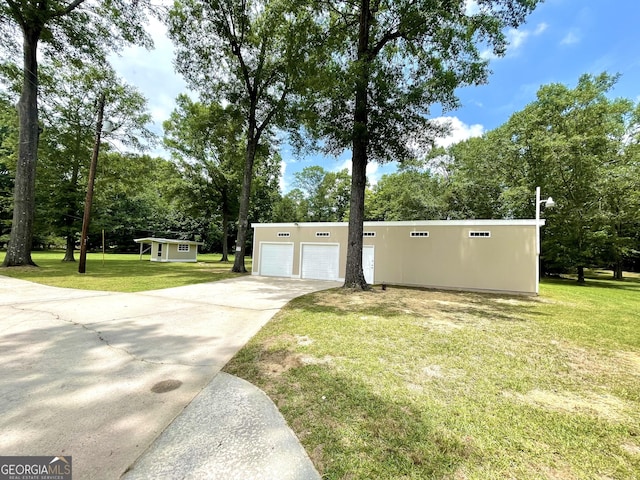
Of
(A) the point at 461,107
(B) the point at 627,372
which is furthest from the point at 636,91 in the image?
(B) the point at 627,372

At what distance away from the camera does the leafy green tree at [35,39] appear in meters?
11.9

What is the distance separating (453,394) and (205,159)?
83.6 ft

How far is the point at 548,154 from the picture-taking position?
16.7 meters

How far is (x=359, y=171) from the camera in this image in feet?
33.1

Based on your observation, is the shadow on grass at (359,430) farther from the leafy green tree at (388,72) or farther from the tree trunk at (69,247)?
the tree trunk at (69,247)

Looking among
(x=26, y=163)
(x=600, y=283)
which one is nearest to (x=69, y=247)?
(x=26, y=163)

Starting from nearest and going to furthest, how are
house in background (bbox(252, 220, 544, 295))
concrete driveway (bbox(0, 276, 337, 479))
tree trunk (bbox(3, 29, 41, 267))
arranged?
1. concrete driveway (bbox(0, 276, 337, 479))
2. house in background (bbox(252, 220, 544, 295))
3. tree trunk (bbox(3, 29, 41, 267))

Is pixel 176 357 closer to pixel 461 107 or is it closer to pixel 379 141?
pixel 379 141

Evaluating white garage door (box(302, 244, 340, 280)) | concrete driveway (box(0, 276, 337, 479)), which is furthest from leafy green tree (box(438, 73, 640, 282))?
concrete driveway (box(0, 276, 337, 479))

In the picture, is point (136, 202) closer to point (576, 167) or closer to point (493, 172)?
point (493, 172)

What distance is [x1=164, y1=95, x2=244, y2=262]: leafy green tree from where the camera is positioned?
19.0m

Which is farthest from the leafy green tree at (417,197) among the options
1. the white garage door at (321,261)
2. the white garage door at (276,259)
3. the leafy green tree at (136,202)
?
the leafy green tree at (136,202)

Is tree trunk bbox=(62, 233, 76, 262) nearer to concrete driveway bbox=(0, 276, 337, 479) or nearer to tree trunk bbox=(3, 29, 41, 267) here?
tree trunk bbox=(3, 29, 41, 267)

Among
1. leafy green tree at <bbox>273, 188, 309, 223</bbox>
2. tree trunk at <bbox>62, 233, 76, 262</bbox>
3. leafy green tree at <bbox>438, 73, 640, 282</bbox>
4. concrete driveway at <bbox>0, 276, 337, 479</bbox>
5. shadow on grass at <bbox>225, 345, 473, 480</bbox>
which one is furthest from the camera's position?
leafy green tree at <bbox>273, 188, 309, 223</bbox>
